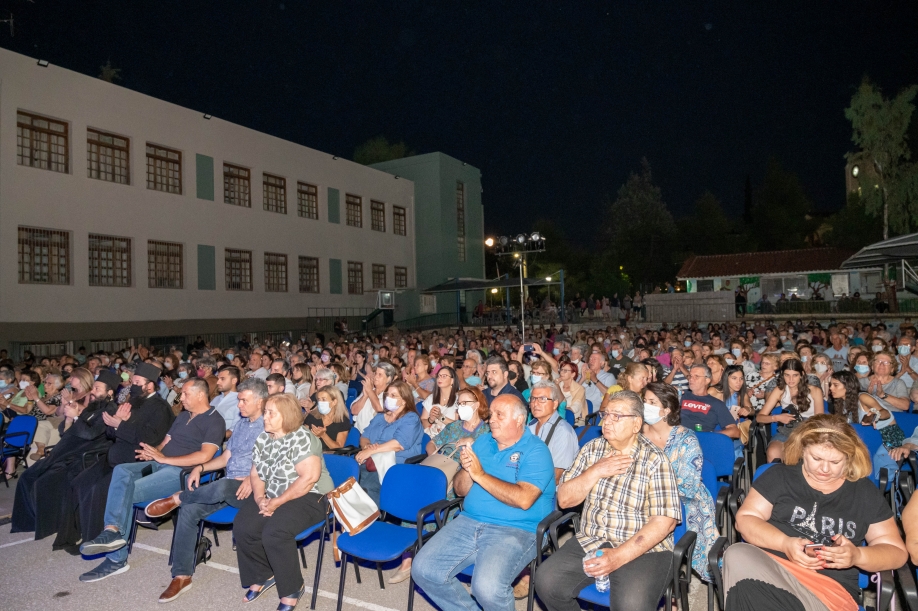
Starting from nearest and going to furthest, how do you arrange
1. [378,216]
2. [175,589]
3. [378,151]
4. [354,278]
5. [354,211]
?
1. [175,589]
2. [354,278]
3. [354,211]
4. [378,216]
5. [378,151]

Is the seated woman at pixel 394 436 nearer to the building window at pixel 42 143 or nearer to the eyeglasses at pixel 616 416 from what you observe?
the eyeglasses at pixel 616 416

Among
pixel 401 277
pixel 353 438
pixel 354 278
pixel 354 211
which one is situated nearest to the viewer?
pixel 353 438

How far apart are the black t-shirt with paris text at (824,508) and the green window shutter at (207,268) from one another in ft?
77.7

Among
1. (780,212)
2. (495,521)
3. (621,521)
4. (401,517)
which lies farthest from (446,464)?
(780,212)

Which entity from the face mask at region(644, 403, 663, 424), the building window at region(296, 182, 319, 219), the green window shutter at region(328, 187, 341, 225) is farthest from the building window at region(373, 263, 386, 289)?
→ the face mask at region(644, 403, 663, 424)

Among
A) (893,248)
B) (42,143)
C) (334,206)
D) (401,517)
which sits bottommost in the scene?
(401,517)

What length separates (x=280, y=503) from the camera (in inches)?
171

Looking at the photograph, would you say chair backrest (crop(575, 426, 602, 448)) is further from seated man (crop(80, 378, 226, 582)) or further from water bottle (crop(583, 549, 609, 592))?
seated man (crop(80, 378, 226, 582))

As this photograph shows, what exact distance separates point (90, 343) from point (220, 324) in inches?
201

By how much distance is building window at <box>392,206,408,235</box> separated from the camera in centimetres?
3504

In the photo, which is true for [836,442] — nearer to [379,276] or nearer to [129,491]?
[129,491]

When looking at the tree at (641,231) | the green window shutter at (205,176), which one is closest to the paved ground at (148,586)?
the green window shutter at (205,176)

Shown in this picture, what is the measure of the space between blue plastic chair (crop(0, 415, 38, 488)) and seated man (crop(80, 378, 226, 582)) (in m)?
3.41

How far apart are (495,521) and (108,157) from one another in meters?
21.7
